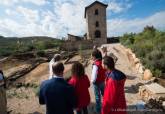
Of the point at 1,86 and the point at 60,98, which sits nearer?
the point at 60,98

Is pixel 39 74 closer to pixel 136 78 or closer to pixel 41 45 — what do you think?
pixel 136 78

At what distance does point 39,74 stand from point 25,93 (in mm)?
5572

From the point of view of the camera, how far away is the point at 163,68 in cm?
1366

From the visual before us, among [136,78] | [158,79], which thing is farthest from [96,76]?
[136,78]

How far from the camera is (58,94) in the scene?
4594 mm

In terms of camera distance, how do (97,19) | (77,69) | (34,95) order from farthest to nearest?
(97,19), (34,95), (77,69)

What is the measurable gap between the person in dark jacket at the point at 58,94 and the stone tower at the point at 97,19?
41234 mm

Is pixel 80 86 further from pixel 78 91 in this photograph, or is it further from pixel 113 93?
pixel 113 93

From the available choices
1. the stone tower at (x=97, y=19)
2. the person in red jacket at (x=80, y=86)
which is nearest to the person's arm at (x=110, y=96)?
the person in red jacket at (x=80, y=86)

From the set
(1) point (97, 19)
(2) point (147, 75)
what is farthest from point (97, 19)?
(2) point (147, 75)

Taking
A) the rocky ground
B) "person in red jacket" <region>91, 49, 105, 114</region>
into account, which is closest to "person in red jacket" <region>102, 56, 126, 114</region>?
"person in red jacket" <region>91, 49, 105, 114</region>

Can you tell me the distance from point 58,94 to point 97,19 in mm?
42332

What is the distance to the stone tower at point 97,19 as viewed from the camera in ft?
151

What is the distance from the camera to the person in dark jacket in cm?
460
